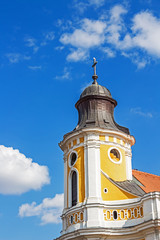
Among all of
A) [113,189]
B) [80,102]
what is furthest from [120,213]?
[80,102]

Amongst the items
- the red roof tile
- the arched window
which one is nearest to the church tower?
the arched window

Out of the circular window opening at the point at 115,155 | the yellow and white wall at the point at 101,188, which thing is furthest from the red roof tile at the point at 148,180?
the circular window opening at the point at 115,155

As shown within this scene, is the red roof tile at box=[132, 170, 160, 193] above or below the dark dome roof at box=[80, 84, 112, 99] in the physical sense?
below

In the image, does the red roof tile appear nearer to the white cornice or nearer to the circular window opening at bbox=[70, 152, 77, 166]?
the white cornice

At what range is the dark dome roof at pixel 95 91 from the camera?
2736 centimetres

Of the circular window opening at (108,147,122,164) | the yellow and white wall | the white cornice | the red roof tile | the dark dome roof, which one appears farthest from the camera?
the dark dome roof

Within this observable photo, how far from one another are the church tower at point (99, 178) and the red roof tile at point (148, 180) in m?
0.62

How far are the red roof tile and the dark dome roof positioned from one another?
19.0 ft

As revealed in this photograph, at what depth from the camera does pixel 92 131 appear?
82.4 feet

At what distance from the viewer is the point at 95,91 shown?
90.1 feet

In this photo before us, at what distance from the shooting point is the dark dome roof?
27359mm

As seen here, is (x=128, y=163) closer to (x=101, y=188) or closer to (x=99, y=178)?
(x=99, y=178)

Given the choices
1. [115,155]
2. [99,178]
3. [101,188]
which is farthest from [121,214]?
[115,155]

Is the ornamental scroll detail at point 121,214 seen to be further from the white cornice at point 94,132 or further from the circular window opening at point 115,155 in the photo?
the white cornice at point 94,132
